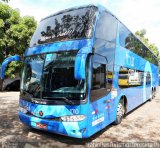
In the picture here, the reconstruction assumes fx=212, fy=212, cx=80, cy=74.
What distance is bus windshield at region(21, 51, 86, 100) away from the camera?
212 inches

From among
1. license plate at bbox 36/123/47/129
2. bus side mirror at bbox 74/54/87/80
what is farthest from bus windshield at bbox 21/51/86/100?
bus side mirror at bbox 74/54/87/80

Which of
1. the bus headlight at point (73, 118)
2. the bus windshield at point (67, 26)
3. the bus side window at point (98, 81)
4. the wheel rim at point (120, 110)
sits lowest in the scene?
the wheel rim at point (120, 110)

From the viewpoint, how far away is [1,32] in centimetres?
1936

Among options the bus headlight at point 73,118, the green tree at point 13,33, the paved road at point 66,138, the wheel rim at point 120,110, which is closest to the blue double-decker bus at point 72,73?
the bus headlight at point 73,118

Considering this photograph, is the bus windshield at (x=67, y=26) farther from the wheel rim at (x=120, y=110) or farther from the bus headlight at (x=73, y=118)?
the wheel rim at (x=120, y=110)

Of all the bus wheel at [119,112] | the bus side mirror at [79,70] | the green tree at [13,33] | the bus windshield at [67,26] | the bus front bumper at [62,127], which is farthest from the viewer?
the green tree at [13,33]

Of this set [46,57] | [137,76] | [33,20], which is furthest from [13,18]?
[46,57]

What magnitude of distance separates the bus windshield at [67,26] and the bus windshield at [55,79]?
59 cm

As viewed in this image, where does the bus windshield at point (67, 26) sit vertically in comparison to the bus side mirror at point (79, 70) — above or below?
above

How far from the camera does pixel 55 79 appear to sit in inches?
223

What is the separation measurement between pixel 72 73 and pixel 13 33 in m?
16.1

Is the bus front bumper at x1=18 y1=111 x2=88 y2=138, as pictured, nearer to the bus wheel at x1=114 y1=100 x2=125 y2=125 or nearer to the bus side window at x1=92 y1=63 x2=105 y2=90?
the bus side window at x1=92 y1=63 x2=105 y2=90

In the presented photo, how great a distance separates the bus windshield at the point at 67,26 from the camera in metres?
5.82

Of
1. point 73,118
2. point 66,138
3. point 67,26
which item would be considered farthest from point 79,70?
point 66,138
